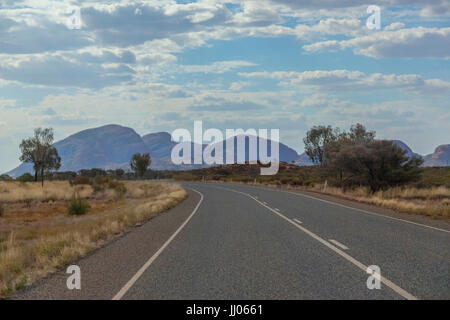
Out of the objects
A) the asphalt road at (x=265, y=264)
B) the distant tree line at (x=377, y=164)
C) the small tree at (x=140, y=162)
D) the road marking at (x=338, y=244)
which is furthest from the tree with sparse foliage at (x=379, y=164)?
the small tree at (x=140, y=162)

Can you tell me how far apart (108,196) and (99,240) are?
33.9 meters

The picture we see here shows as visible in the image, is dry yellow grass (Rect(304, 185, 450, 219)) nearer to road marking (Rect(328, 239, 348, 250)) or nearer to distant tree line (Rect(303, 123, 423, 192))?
distant tree line (Rect(303, 123, 423, 192))

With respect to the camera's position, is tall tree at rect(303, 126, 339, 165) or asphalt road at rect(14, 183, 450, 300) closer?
asphalt road at rect(14, 183, 450, 300)

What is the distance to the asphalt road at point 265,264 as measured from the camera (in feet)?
22.0

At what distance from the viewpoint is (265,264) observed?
8750 mm

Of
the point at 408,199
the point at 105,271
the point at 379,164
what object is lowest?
the point at 408,199

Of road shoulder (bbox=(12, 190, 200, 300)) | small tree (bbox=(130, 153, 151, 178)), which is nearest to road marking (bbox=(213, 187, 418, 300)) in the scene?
road shoulder (bbox=(12, 190, 200, 300))

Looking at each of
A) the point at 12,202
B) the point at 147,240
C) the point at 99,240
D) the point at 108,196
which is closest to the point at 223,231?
the point at 147,240

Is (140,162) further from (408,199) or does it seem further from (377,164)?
(408,199)

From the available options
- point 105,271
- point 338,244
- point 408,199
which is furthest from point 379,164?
point 105,271

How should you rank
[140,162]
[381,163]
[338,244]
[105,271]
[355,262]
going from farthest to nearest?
1. [140,162]
2. [381,163]
3. [338,244]
4. [355,262]
5. [105,271]

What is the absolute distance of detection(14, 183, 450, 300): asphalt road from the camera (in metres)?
6.72

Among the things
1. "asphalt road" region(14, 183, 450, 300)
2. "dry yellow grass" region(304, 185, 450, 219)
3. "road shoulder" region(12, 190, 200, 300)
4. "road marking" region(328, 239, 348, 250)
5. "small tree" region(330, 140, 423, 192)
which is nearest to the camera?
"asphalt road" region(14, 183, 450, 300)
